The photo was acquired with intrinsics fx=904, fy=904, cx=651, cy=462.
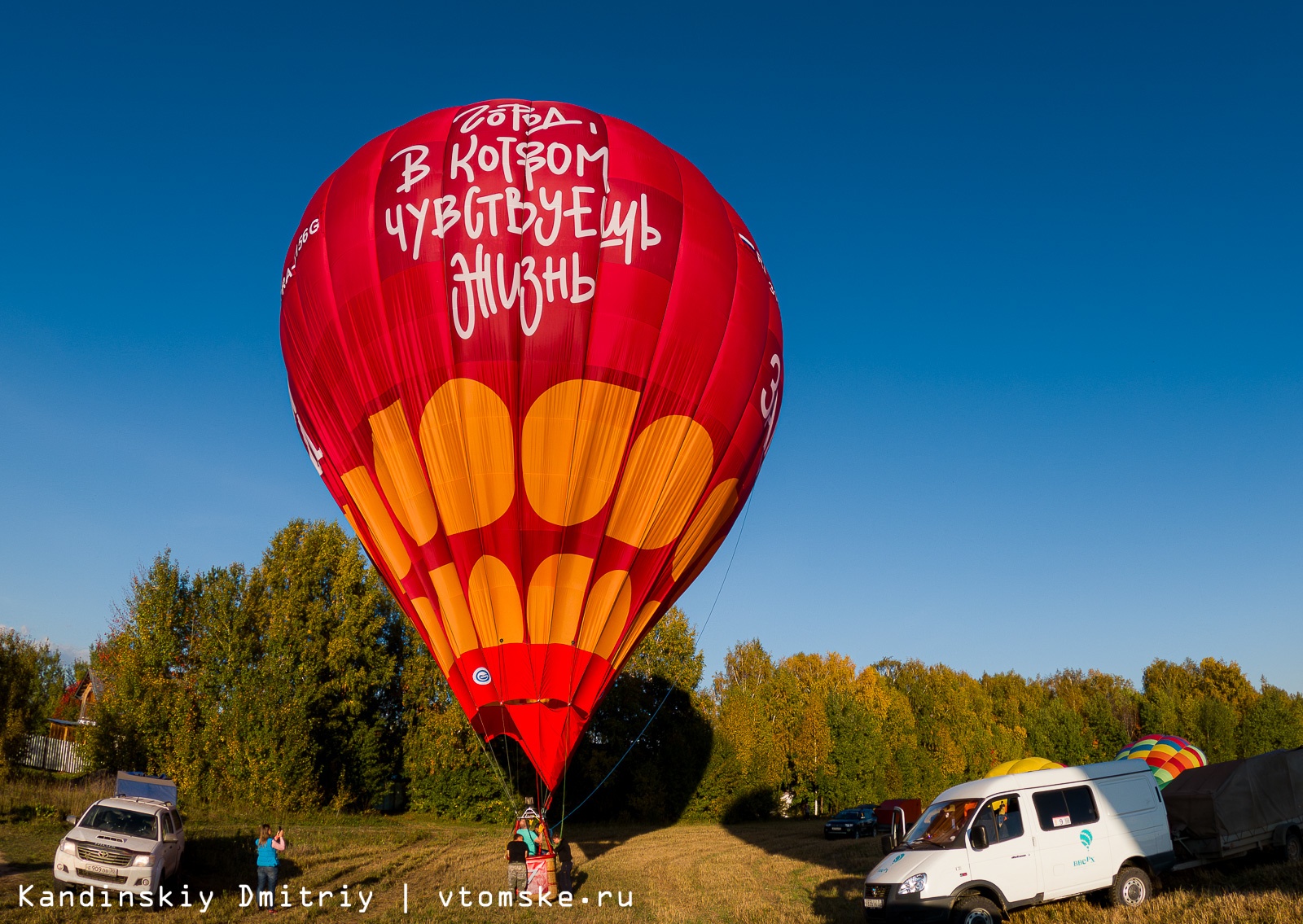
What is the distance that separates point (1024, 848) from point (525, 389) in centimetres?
944

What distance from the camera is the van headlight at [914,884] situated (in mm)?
10641

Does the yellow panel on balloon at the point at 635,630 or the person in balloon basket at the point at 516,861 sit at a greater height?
the yellow panel on balloon at the point at 635,630

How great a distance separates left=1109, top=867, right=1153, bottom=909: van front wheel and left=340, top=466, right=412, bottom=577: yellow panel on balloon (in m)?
11.3

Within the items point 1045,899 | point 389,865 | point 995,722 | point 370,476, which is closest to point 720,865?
point 389,865

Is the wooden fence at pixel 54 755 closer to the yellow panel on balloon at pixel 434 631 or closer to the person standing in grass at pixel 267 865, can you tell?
the person standing in grass at pixel 267 865

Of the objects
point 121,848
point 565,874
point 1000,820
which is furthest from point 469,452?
point 1000,820

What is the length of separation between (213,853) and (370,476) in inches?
374

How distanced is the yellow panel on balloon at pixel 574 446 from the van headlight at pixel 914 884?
696cm

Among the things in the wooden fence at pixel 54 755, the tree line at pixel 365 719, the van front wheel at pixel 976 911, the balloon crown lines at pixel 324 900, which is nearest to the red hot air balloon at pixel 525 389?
the balloon crown lines at pixel 324 900

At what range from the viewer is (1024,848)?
11.2 metres

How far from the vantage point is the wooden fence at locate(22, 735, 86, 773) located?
38.2 metres

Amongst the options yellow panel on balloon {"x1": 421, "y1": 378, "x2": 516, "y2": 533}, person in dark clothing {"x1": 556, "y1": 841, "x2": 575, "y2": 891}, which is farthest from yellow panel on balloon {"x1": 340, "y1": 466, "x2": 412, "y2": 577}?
person in dark clothing {"x1": 556, "y1": 841, "x2": 575, "y2": 891}

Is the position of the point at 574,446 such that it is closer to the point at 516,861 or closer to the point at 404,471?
the point at 404,471

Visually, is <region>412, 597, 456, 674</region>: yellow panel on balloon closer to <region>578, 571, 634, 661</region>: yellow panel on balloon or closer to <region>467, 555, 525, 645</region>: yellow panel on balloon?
<region>467, 555, 525, 645</region>: yellow panel on balloon
